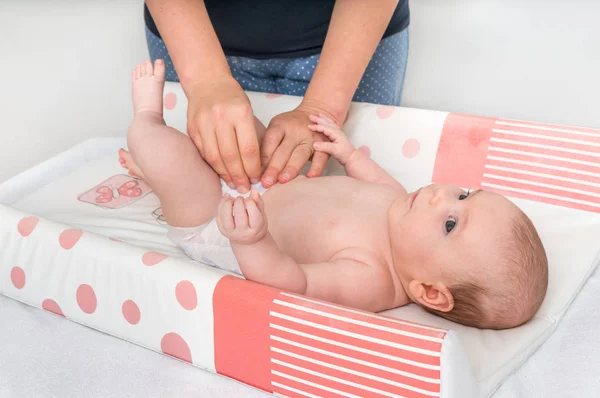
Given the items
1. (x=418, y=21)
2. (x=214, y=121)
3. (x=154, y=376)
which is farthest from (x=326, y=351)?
(x=418, y=21)

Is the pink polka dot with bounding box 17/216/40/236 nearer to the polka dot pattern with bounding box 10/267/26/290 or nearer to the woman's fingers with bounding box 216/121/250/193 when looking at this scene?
the polka dot pattern with bounding box 10/267/26/290

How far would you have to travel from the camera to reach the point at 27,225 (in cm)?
126

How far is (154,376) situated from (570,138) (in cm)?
98

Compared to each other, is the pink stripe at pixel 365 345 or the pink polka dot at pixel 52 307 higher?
the pink stripe at pixel 365 345

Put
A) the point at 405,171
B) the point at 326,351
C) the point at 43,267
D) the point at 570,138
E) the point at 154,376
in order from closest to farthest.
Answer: the point at 326,351 → the point at 154,376 → the point at 43,267 → the point at 570,138 → the point at 405,171

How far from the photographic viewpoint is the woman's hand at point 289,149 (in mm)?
1330

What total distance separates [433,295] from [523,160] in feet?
1.57

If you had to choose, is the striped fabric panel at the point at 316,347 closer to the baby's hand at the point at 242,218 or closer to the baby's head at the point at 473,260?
the baby's hand at the point at 242,218

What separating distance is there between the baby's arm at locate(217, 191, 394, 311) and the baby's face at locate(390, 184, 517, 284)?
67 millimetres

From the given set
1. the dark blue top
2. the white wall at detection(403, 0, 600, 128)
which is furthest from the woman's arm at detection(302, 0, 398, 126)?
the white wall at detection(403, 0, 600, 128)

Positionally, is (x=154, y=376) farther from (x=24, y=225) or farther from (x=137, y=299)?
(x=24, y=225)

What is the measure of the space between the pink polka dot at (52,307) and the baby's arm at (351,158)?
1.97 ft

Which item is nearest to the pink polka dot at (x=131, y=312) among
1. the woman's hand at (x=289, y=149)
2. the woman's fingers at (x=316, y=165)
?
the woman's hand at (x=289, y=149)

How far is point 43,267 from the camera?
48.7 inches
